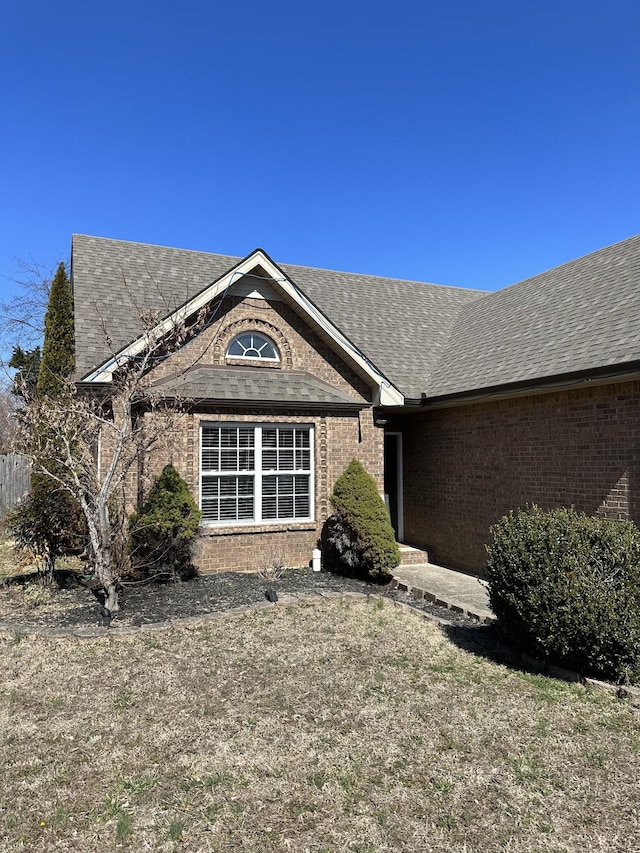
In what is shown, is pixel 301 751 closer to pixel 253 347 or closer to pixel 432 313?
pixel 253 347

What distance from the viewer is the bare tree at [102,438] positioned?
310 inches

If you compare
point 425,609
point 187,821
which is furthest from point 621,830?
point 425,609

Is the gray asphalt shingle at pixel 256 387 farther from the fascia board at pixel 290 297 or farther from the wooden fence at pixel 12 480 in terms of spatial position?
the wooden fence at pixel 12 480

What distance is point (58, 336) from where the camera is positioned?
14.2 metres

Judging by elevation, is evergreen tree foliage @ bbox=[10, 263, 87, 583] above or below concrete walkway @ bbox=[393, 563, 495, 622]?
above

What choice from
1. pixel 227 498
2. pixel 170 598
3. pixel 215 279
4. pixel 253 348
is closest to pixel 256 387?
pixel 253 348

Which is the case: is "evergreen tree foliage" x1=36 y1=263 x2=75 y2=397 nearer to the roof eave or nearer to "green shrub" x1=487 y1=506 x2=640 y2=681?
the roof eave

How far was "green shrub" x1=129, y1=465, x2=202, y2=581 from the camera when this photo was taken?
9.23 m

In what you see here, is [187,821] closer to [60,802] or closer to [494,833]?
[60,802]

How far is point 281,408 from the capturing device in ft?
36.2

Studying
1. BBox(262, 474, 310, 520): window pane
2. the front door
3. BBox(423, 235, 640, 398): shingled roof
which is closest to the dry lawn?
Answer: BBox(262, 474, 310, 520): window pane

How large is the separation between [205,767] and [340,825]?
113cm

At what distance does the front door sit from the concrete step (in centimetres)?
147

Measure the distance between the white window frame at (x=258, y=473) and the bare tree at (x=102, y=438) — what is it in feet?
3.59
